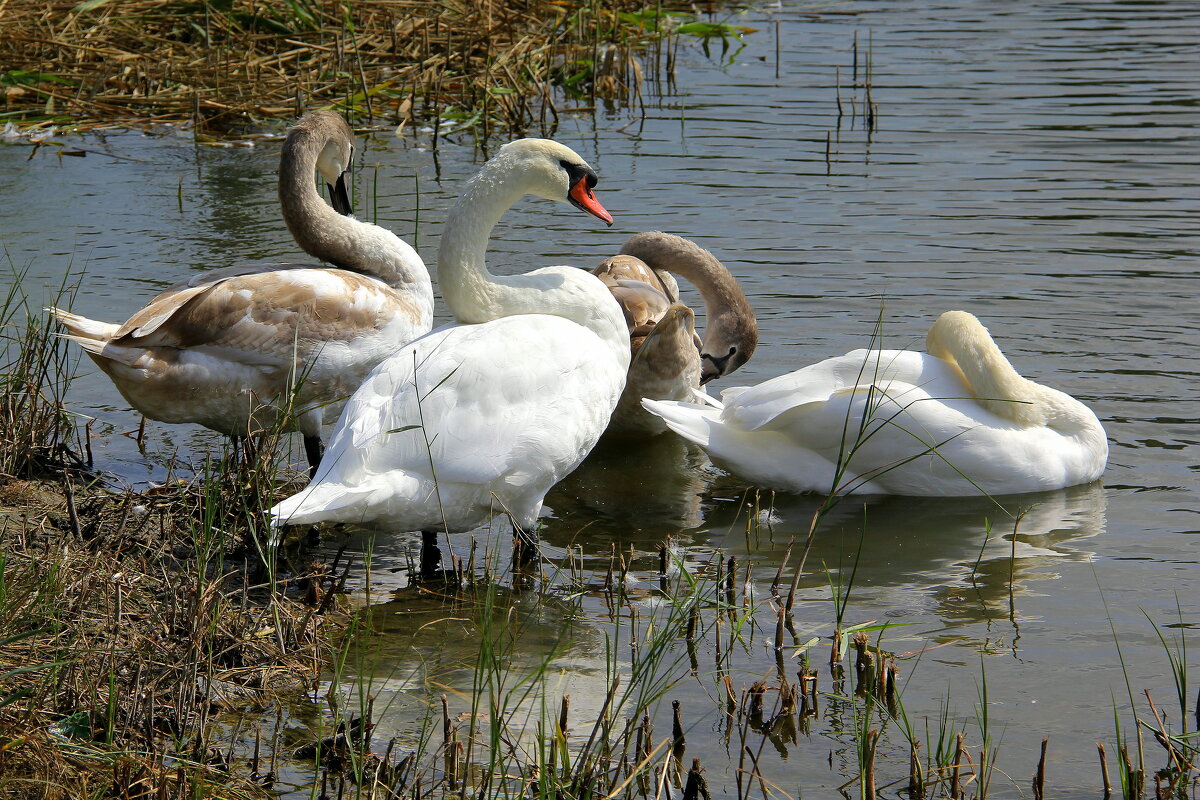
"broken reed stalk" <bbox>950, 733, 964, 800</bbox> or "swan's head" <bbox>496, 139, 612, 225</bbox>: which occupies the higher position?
"swan's head" <bbox>496, 139, 612, 225</bbox>

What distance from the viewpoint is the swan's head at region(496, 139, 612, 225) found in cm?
520

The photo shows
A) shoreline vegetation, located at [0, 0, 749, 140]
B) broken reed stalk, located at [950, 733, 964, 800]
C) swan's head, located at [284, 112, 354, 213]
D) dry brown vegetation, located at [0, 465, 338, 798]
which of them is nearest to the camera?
dry brown vegetation, located at [0, 465, 338, 798]

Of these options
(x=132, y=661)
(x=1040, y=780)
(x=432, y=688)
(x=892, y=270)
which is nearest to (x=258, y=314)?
(x=432, y=688)

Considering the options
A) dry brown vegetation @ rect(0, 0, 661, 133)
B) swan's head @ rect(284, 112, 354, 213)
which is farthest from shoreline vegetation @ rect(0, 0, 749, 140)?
swan's head @ rect(284, 112, 354, 213)

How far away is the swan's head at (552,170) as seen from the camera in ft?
17.0

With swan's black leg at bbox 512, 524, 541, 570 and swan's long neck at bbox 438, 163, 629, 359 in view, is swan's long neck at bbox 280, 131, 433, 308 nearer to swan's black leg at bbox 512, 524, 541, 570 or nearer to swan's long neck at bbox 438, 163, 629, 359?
swan's long neck at bbox 438, 163, 629, 359

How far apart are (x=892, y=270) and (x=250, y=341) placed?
389cm

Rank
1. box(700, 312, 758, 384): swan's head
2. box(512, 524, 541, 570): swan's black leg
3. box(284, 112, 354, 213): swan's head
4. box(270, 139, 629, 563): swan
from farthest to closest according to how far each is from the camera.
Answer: box(700, 312, 758, 384): swan's head, box(284, 112, 354, 213): swan's head, box(512, 524, 541, 570): swan's black leg, box(270, 139, 629, 563): swan

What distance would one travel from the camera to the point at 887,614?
14.0ft

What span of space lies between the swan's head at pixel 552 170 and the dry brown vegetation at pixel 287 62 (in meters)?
5.48

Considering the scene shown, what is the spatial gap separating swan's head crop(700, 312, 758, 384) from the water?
15 centimetres

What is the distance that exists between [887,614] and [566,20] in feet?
32.8

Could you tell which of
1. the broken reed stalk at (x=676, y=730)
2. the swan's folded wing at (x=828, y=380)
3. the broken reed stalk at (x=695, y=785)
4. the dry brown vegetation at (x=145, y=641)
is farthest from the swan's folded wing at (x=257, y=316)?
the broken reed stalk at (x=695, y=785)

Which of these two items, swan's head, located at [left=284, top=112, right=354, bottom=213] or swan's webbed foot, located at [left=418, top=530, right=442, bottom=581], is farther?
swan's head, located at [left=284, top=112, right=354, bottom=213]
